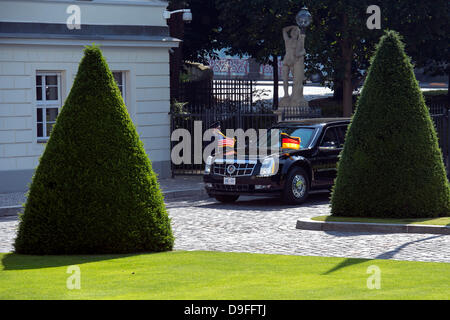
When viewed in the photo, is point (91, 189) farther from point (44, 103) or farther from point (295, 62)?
point (295, 62)

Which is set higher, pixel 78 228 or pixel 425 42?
pixel 425 42

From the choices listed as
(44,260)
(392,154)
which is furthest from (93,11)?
(44,260)

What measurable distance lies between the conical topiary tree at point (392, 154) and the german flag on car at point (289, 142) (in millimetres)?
4156

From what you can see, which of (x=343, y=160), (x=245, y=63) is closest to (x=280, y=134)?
(x=343, y=160)

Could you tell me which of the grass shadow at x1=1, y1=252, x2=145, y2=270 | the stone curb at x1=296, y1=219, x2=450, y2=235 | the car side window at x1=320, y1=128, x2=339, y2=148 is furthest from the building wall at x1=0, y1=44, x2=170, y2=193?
the grass shadow at x1=1, y1=252, x2=145, y2=270

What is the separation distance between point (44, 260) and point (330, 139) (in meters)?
10.2

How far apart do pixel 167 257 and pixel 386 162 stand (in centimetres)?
505

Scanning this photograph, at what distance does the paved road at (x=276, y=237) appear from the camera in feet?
39.5

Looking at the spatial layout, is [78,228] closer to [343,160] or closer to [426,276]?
[426,276]

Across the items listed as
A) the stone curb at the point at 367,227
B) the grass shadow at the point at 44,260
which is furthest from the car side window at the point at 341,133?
the grass shadow at the point at 44,260

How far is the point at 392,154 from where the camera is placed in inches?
589

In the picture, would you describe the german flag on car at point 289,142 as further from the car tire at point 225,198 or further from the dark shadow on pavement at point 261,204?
the car tire at point 225,198

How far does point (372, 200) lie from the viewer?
15.1 metres

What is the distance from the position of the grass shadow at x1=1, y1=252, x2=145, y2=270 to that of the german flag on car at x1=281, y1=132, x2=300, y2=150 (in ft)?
28.0
